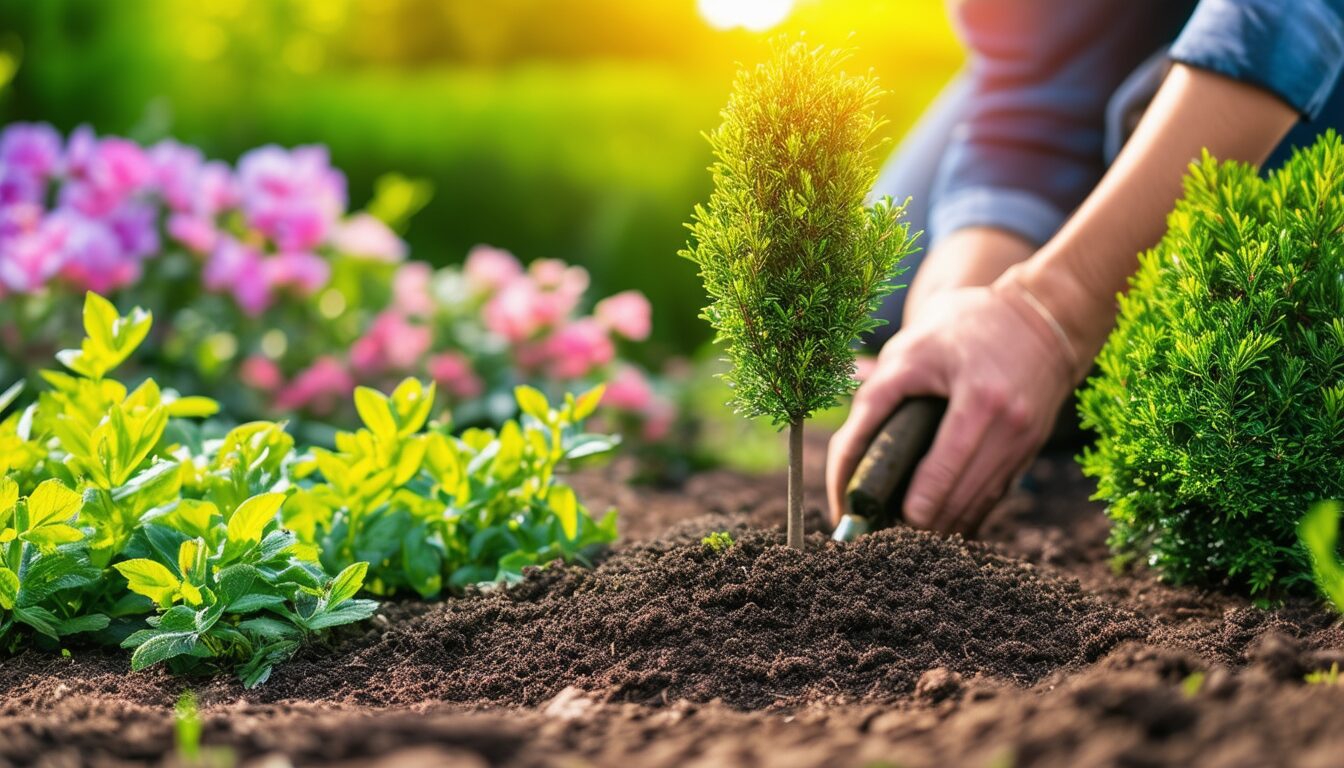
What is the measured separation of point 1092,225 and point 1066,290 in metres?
0.14

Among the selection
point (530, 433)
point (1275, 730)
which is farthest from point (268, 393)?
point (1275, 730)

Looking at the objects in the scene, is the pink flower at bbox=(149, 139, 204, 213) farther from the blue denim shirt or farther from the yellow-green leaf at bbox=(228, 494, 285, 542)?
the blue denim shirt

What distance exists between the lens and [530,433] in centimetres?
216

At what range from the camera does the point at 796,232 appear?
175cm

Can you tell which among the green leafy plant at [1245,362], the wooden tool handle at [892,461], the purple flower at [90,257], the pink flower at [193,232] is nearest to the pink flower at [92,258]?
the purple flower at [90,257]

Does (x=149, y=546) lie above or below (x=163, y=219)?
below

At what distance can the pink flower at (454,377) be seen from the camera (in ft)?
12.4

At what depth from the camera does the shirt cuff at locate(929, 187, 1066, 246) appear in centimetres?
325

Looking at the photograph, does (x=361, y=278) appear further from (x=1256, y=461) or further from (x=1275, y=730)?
(x=1275, y=730)

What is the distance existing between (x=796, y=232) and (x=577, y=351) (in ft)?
7.07

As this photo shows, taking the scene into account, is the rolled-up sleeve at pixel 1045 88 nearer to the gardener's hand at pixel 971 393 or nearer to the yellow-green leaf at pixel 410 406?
the gardener's hand at pixel 971 393

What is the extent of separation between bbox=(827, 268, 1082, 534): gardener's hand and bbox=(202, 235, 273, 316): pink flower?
2170 mm

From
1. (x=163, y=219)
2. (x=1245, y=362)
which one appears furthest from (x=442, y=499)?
(x=163, y=219)

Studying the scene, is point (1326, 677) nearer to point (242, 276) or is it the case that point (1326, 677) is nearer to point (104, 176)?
point (242, 276)
